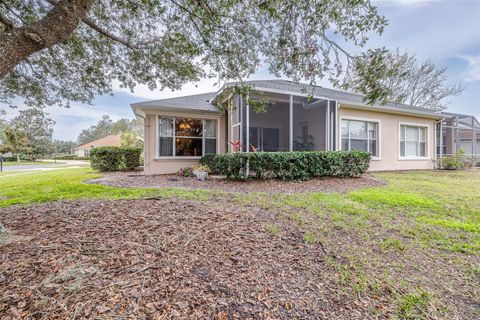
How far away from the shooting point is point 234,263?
7.75 ft

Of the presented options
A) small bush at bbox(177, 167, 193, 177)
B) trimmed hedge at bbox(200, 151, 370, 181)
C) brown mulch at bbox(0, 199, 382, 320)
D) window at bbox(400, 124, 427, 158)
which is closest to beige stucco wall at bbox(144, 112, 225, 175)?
small bush at bbox(177, 167, 193, 177)

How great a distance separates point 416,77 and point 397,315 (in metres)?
29.5

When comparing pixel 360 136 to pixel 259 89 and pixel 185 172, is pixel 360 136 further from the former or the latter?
pixel 185 172

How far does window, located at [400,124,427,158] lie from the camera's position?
12664mm

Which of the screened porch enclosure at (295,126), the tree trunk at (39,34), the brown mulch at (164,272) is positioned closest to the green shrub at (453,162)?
the screened porch enclosure at (295,126)

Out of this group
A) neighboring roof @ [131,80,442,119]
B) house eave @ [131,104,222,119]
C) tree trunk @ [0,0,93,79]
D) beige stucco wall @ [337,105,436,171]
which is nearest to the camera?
tree trunk @ [0,0,93,79]

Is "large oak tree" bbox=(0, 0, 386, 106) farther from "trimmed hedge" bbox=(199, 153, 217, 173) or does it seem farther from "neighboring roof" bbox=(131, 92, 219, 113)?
"trimmed hedge" bbox=(199, 153, 217, 173)

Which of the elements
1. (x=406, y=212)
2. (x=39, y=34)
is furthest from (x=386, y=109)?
(x=39, y=34)

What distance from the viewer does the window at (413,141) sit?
1266 centimetres

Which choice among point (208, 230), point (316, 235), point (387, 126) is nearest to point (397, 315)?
point (316, 235)

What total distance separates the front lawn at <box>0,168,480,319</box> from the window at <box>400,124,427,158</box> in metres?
9.91

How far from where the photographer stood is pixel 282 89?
9.46m

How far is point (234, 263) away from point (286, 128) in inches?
495

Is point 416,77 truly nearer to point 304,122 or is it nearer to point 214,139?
point 304,122
